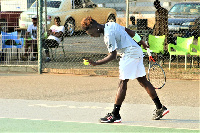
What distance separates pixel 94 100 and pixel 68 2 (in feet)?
35.4

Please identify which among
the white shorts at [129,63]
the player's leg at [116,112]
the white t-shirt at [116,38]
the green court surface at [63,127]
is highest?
the white t-shirt at [116,38]

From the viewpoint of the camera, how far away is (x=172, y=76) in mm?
13562

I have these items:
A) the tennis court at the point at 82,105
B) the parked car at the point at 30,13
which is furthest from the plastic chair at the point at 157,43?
the parked car at the point at 30,13

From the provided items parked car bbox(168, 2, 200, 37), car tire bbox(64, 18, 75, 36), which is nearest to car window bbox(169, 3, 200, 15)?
parked car bbox(168, 2, 200, 37)

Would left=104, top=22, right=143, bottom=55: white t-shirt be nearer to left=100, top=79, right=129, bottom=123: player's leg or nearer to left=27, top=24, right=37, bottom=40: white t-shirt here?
left=100, top=79, right=129, bottom=123: player's leg

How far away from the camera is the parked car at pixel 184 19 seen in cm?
1673

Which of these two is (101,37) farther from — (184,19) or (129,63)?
(129,63)

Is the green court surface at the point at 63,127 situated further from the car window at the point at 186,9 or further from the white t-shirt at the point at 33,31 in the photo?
the car window at the point at 186,9

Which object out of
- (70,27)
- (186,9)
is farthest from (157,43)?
(70,27)

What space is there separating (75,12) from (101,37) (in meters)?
3.03

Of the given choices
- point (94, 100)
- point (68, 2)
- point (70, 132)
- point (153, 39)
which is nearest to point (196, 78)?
point (153, 39)

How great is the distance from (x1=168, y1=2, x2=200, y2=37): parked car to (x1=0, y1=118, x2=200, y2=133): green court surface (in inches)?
373

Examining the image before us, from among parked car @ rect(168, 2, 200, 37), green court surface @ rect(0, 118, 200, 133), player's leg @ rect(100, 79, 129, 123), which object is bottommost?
green court surface @ rect(0, 118, 200, 133)

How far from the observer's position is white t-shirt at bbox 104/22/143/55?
761 cm
